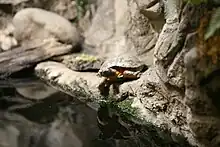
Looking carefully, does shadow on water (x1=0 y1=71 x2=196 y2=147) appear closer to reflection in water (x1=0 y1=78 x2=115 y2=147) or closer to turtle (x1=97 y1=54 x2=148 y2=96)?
reflection in water (x1=0 y1=78 x2=115 y2=147)

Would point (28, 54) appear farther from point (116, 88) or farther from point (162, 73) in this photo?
point (162, 73)

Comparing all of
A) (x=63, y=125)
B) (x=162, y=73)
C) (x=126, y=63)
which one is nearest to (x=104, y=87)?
(x=126, y=63)

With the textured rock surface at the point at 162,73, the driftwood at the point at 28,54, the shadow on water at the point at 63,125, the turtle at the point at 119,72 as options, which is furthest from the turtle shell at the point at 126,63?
the driftwood at the point at 28,54

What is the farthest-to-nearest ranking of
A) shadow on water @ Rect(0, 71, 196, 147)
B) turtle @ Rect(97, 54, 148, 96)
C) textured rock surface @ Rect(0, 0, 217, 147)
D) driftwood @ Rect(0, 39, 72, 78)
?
driftwood @ Rect(0, 39, 72, 78), turtle @ Rect(97, 54, 148, 96), shadow on water @ Rect(0, 71, 196, 147), textured rock surface @ Rect(0, 0, 217, 147)

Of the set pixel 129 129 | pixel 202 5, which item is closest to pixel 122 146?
pixel 129 129

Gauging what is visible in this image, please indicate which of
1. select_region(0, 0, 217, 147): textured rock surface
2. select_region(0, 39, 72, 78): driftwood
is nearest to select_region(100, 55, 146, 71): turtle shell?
select_region(0, 0, 217, 147): textured rock surface

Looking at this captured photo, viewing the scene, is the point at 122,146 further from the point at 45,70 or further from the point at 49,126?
the point at 45,70
